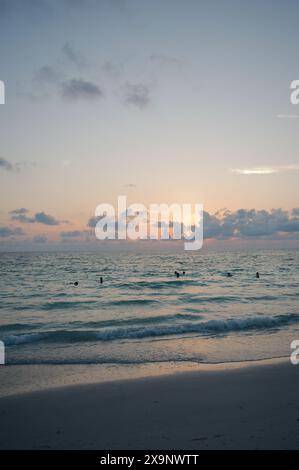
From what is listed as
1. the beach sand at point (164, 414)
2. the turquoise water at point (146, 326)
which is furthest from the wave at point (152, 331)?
the beach sand at point (164, 414)

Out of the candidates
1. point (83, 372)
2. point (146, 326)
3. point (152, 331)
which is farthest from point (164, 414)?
point (146, 326)

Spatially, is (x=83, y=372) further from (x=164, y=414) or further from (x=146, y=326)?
(x=146, y=326)

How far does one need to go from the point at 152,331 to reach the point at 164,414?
9313 mm

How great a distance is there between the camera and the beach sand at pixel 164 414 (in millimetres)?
5812

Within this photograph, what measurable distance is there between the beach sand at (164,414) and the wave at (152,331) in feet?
21.1

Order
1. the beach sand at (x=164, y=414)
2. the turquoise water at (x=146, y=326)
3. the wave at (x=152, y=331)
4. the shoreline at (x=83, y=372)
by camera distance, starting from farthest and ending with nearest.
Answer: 1. the wave at (x=152, y=331)
2. the turquoise water at (x=146, y=326)
3. the shoreline at (x=83, y=372)
4. the beach sand at (x=164, y=414)

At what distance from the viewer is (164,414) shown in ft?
22.9

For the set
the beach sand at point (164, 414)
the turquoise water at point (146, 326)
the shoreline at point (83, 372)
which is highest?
the beach sand at point (164, 414)

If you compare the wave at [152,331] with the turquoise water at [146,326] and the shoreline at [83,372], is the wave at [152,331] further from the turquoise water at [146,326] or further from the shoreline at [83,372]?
the shoreline at [83,372]

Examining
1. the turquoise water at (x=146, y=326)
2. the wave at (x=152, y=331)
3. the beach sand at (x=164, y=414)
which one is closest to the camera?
the beach sand at (x=164, y=414)

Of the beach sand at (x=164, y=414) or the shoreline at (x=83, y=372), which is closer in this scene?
the beach sand at (x=164, y=414)
